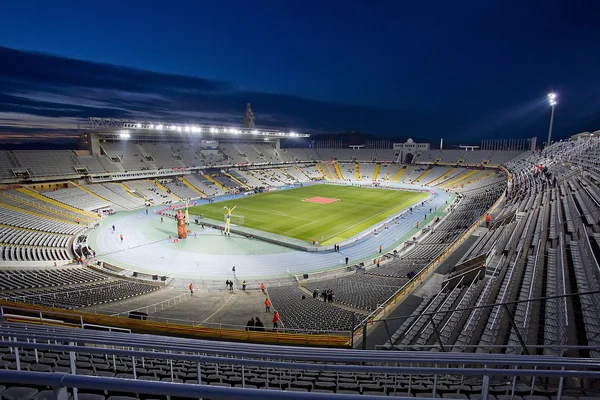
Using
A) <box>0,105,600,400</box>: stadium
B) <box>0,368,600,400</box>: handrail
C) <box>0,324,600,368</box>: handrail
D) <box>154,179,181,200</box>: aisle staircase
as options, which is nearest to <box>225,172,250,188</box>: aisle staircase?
<box>0,105,600,400</box>: stadium

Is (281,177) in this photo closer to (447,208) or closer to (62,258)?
(447,208)

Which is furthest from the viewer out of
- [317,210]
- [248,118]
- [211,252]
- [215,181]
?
[248,118]

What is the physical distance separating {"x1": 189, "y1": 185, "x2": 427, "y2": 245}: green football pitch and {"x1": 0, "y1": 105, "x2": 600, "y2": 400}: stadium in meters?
0.41

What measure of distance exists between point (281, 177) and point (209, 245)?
159 feet

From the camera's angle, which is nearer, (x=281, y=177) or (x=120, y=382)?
(x=120, y=382)

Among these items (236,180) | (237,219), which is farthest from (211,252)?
(236,180)

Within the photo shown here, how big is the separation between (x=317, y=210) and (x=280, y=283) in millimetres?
23906

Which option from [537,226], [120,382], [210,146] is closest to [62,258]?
[120,382]

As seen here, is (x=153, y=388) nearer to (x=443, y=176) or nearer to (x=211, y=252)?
(x=211, y=252)

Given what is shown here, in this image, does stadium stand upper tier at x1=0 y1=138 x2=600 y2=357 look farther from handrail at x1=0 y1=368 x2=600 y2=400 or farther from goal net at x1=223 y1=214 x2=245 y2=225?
goal net at x1=223 y1=214 x2=245 y2=225

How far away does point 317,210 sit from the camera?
1766 inches

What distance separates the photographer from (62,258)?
2486 centimetres

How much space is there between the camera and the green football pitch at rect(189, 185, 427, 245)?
3519cm

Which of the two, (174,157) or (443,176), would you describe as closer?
(174,157)
